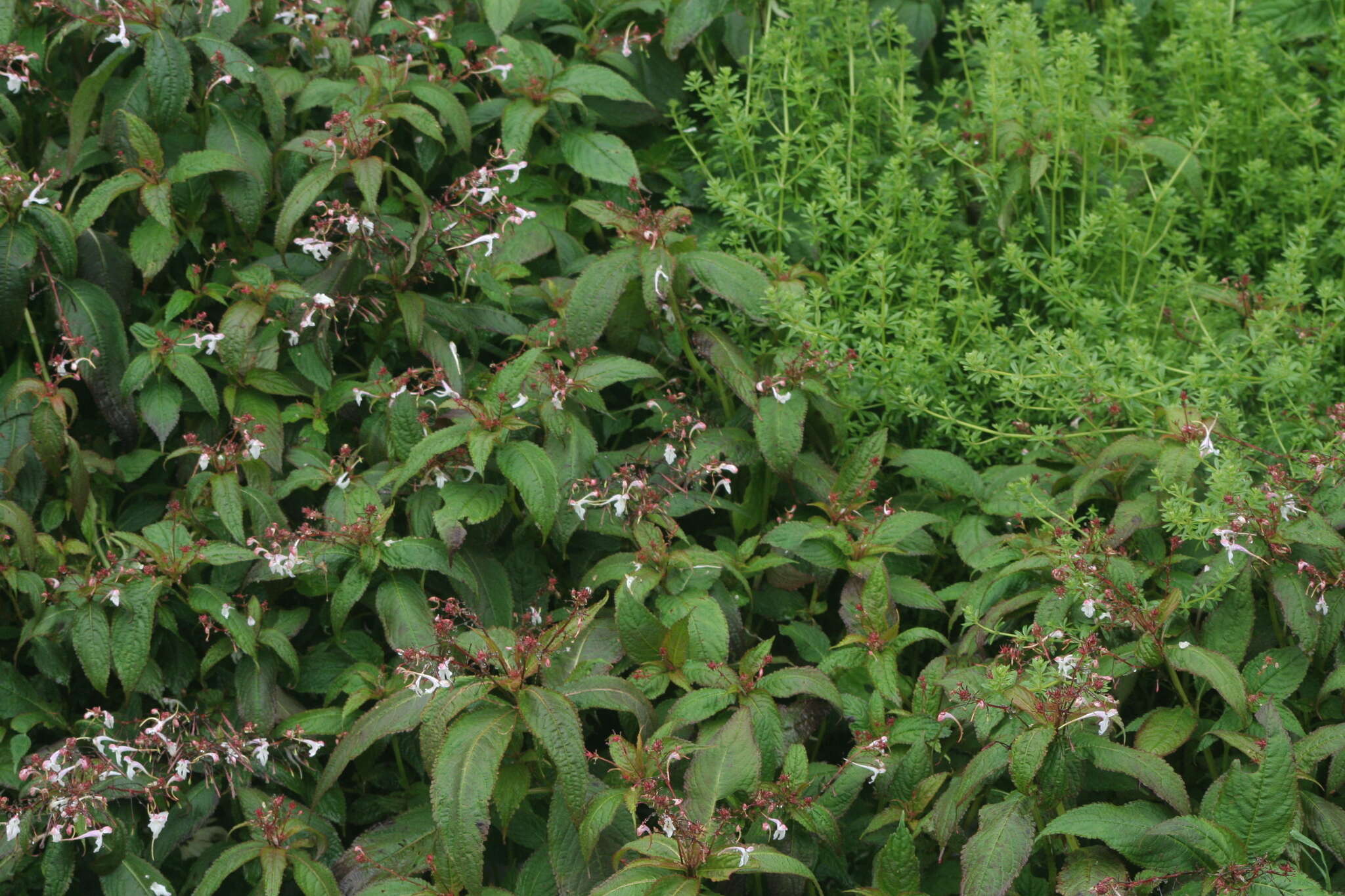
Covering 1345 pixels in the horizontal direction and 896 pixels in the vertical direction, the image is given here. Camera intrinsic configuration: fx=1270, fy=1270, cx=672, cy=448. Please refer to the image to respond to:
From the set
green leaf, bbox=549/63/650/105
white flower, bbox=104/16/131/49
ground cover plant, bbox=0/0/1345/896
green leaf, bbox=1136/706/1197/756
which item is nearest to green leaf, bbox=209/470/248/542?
ground cover plant, bbox=0/0/1345/896

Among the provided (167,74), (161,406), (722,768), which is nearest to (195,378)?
(161,406)

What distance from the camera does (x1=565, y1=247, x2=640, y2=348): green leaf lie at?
2701mm

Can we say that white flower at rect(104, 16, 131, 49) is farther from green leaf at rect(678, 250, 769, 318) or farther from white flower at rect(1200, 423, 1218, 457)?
white flower at rect(1200, 423, 1218, 457)

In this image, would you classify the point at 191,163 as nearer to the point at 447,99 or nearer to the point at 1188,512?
the point at 447,99

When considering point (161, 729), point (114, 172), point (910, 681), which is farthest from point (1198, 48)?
point (161, 729)

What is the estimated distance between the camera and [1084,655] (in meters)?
2.09

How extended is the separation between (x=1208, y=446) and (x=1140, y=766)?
0.60 meters

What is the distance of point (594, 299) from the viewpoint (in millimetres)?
2701

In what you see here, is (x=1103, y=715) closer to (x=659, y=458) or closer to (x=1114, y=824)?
(x=1114, y=824)

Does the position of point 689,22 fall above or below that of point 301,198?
above

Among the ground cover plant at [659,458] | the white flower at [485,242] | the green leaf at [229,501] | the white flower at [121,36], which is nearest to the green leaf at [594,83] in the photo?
the ground cover plant at [659,458]

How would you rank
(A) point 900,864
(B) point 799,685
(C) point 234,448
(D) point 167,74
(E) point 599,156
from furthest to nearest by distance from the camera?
1. (E) point 599,156
2. (D) point 167,74
3. (C) point 234,448
4. (B) point 799,685
5. (A) point 900,864

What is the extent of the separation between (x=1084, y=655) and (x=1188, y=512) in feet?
1.11

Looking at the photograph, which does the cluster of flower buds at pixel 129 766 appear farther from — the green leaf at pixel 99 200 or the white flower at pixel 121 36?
the white flower at pixel 121 36
